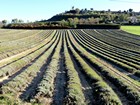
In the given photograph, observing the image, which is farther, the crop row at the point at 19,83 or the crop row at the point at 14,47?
the crop row at the point at 14,47

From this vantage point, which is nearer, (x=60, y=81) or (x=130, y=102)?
(x=130, y=102)

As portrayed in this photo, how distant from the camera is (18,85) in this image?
19.1 m

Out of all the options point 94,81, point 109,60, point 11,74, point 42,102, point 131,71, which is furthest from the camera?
point 109,60

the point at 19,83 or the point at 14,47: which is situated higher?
the point at 19,83

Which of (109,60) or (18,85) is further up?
(18,85)

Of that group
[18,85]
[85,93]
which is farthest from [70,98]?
[18,85]

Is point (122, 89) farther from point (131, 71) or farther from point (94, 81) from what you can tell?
point (131, 71)

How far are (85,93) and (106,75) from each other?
243 inches

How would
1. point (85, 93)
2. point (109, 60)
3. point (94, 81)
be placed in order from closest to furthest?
point (85, 93) < point (94, 81) < point (109, 60)

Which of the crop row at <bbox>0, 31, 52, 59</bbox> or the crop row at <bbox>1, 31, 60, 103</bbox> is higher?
the crop row at <bbox>1, 31, 60, 103</bbox>

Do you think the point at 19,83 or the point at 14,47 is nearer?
the point at 19,83

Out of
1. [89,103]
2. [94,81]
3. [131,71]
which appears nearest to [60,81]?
[94,81]

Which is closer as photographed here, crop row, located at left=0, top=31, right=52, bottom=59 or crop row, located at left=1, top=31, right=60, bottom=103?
crop row, located at left=1, top=31, right=60, bottom=103

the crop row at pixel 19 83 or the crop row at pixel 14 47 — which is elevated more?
the crop row at pixel 19 83
